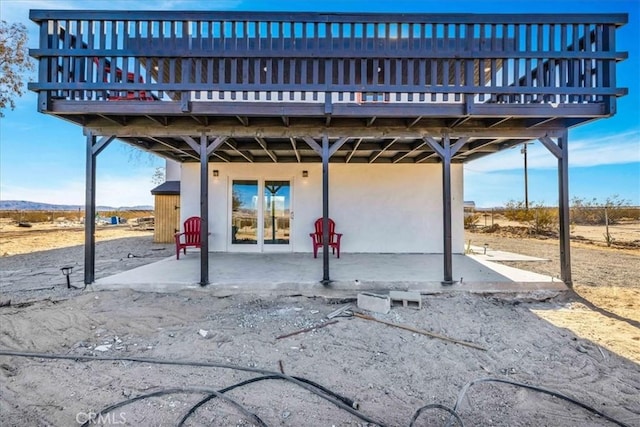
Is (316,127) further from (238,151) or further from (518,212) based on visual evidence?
(518,212)

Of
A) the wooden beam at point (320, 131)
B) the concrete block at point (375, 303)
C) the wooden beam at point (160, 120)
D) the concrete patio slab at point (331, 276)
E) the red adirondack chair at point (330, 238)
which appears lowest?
the concrete block at point (375, 303)

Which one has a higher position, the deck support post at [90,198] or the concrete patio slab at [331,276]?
the deck support post at [90,198]

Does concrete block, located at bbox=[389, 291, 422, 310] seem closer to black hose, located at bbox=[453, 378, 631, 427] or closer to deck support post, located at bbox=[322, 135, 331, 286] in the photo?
deck support post, located at bbox=[322, 135, 331, 286]

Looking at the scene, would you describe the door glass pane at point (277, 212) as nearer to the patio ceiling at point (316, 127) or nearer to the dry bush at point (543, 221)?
the patio ceiling at point (316, 127)

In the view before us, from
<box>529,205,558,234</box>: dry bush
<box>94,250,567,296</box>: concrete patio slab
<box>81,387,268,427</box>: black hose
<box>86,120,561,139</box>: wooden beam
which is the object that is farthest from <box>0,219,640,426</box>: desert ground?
<box>529,205,558,234</box>: dry bush

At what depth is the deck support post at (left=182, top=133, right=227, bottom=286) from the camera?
15.0ft

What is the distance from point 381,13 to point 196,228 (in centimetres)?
575

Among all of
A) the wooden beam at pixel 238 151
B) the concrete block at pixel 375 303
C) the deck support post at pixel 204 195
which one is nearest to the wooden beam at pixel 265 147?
the wooden beam at pixel 238 151

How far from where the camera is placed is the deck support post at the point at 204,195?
4566 millimetres

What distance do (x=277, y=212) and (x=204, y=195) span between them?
295 cm

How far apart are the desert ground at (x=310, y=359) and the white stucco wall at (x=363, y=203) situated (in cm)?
312

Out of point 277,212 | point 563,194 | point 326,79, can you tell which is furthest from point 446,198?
point 277,212

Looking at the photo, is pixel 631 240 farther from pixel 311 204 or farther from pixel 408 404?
pixel 408 404

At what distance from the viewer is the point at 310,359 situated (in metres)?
2.87
